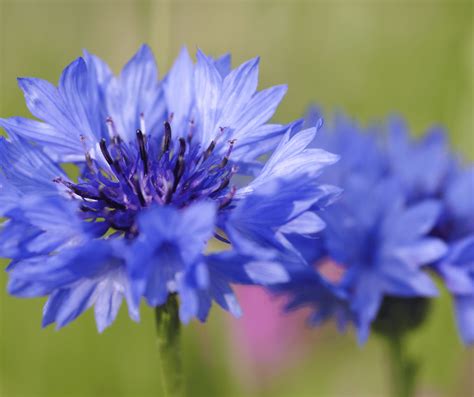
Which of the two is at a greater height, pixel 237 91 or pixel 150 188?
pixel 237 91

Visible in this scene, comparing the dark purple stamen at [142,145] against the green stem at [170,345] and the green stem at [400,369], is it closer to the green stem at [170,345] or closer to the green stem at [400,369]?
the green stem at [170,345]

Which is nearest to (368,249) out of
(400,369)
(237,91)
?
(400,369)

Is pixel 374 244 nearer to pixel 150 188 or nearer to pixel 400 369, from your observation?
pixel 400 369

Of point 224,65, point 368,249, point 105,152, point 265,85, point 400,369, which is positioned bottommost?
point 400,369

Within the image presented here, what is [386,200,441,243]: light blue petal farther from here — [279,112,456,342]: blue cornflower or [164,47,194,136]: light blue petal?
[164,47,194,136]: light blue petal

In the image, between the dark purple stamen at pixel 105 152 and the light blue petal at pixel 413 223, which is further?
the light blue petal at pixel 413 223

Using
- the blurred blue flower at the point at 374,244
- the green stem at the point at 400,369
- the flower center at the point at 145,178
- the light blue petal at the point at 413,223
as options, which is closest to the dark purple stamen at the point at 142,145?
the flower center at the point at 145,178
